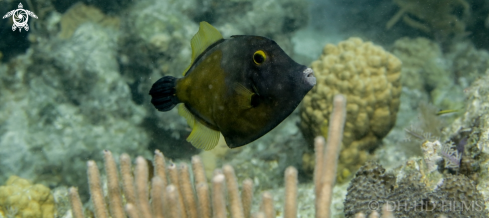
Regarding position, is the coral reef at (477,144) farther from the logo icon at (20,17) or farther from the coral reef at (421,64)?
the logo icon at (20,17)

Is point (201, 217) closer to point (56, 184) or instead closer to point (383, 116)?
point (383, 116)

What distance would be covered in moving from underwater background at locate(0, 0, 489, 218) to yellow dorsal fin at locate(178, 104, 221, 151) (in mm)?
1407

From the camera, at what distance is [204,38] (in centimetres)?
213

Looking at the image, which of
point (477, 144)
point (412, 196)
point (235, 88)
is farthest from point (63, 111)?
point (477, 144)

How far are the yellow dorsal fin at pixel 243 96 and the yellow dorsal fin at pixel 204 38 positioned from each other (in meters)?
0.47

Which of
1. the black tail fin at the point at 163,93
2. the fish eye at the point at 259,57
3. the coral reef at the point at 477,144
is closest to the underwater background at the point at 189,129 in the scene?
the coral reef at the point at 477,144

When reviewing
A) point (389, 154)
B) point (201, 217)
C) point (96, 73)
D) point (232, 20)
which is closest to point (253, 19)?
point (232, 20)

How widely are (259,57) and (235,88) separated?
0.78 ft

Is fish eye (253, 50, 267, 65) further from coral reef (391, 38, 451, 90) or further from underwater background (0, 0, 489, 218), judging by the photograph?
coral reef (391, 38, 451, 90)

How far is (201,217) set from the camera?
1971 mm

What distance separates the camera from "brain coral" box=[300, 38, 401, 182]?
475cm

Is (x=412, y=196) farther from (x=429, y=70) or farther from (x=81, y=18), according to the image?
(x=429, y=70)

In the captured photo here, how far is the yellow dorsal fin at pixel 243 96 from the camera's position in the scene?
5.89ft

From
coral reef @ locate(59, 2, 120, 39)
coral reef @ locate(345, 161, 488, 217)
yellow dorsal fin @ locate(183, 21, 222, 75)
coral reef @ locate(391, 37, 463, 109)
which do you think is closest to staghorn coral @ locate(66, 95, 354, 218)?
yellow dorsal fin @ locate(183, 21, 222, 75)
